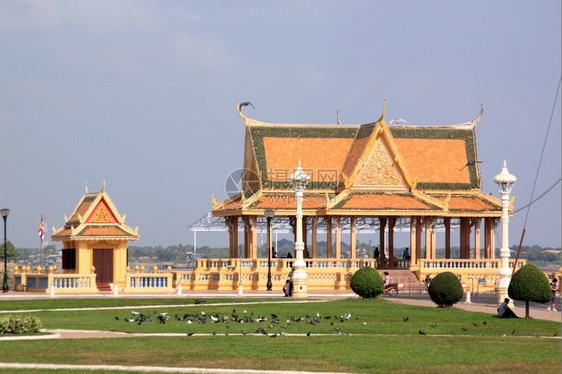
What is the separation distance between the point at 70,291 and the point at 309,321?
77.0 ft

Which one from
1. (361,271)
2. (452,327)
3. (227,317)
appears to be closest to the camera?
(452,327)

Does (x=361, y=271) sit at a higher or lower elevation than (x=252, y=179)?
lower

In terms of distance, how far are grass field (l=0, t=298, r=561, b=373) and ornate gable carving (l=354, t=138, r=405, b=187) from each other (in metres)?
23.1

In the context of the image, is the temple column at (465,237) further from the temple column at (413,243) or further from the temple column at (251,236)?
the temple column at (251,236)

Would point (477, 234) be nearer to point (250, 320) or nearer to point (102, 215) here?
point (102, 215)

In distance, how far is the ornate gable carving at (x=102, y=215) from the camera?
→ 2317 inches

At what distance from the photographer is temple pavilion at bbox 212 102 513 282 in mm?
61875

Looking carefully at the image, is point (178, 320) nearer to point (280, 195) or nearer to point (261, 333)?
point (261, 333)

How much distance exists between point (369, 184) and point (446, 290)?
73.3 ft

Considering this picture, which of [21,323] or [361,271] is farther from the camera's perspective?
[361,271]

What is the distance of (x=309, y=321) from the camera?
33.6 meters

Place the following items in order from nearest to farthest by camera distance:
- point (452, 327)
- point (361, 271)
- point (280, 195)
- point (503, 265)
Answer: point (452, 327), point (503, 265), point (361, 271), point (280, 195)

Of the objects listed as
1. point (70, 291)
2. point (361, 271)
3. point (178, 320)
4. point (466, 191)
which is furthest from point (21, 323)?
point (466, 191)

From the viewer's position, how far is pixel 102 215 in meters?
59.1
